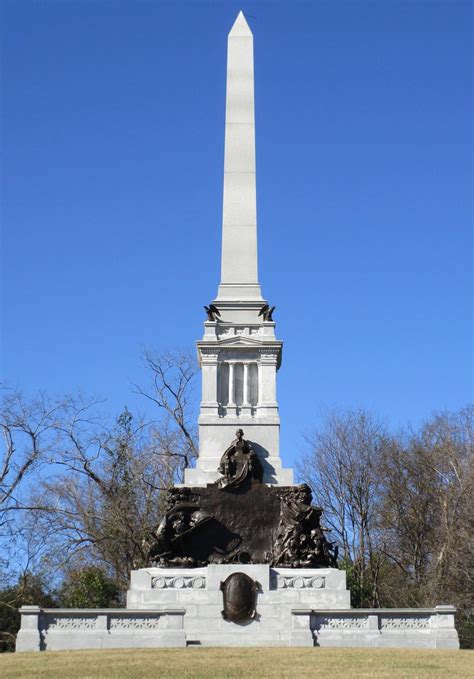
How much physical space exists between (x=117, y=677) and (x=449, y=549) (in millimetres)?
24297

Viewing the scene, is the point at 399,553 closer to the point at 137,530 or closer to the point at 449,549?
the point at 449,549

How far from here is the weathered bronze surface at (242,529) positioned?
2412cm

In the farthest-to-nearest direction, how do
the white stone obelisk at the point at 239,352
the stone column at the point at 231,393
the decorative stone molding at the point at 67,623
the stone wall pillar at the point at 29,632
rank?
the stone column at the point at 231,393
the white stone obelisk at the point at 239,352
the decorative stone molding at the point at 67,623
the stone wall pillar at the point at 29,632

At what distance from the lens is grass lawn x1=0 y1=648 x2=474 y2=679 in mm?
15828

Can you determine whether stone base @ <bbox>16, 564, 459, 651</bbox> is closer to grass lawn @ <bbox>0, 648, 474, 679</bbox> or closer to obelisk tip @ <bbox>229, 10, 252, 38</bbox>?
grass lawn @ <bbox>0, 648, 474, 679</bbox>

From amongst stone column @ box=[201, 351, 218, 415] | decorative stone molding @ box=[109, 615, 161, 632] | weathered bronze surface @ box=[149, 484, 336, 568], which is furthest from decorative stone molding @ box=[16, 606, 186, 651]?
stone column @ box=[201, 351, 218, 415]

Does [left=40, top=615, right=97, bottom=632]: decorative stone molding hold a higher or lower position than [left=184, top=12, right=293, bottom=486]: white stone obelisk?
lower

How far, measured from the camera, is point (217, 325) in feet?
91.8

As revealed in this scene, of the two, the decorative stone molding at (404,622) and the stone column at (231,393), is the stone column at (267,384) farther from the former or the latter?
the decorative stone molding at (404,622)

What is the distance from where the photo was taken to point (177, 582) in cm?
2341

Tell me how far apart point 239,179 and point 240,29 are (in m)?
6.77

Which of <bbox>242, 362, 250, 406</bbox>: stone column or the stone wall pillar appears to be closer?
the stone wall pillar

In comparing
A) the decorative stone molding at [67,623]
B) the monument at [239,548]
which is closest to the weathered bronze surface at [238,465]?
the monument at [239,548]

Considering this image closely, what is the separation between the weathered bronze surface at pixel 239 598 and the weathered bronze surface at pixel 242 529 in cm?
103
